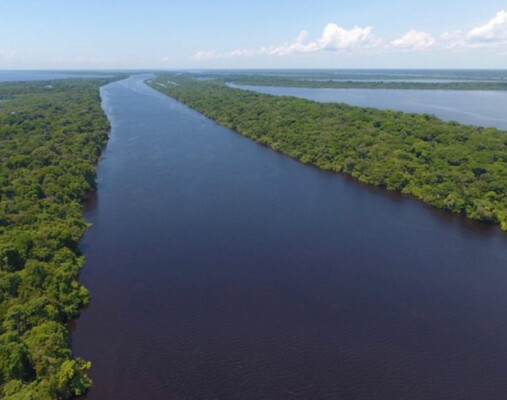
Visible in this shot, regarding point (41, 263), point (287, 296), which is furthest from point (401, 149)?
point (41, 263)

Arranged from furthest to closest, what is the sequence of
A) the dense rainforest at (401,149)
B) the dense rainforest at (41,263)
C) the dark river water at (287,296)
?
the dense rainforest at (401,149) → the dark river water at (287,296) → the dense rainforest at (41,263)

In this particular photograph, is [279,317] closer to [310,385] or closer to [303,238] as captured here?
[310,385]

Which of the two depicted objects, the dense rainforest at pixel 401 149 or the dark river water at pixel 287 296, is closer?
the dark river water at pixel 287 296

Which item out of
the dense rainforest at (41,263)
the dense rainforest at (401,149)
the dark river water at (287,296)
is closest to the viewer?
the dense rainforest at (41,263)

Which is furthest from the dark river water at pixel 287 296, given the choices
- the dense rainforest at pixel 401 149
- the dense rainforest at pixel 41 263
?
the dense rainforest at pixel 401 149

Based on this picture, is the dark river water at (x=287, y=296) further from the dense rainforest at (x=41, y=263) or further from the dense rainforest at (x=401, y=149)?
the dense rainforest at (x=401, y=149)

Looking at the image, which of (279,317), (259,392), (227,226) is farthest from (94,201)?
(259,392)
